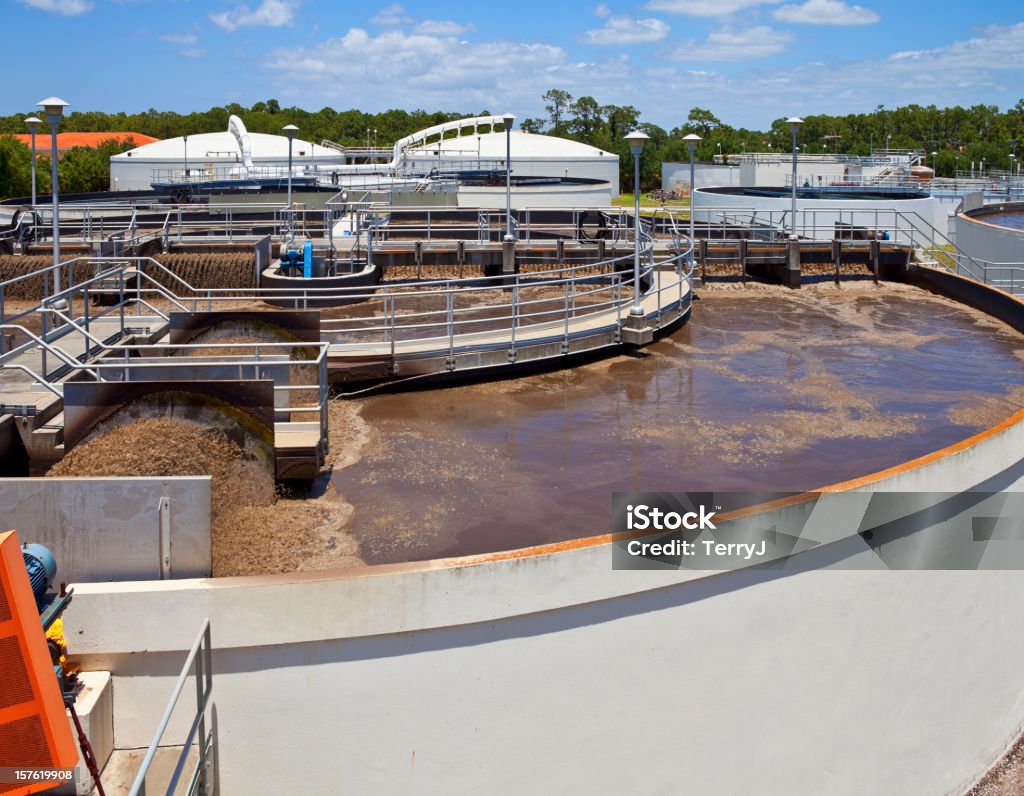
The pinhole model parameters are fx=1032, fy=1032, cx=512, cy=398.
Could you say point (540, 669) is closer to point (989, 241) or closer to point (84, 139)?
point (989, 241)

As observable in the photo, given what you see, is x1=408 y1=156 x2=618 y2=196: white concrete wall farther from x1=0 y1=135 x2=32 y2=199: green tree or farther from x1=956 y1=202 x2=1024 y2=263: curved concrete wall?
x1=0 y1=135 x2=32 y2=199: green tree

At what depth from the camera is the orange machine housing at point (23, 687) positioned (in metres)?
5.77

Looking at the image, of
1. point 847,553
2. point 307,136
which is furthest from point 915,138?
point 847,553

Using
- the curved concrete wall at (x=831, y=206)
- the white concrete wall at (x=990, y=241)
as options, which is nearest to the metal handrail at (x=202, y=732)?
the white concrete wall at (x=990, y=241)

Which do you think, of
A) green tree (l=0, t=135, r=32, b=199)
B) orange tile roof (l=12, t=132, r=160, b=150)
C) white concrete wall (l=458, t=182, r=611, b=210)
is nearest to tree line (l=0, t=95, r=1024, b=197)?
orange tile roof (l=12, t=132, r=160, b=150)

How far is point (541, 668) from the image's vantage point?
810cm

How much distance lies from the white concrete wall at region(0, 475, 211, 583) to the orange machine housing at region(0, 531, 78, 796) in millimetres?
1696

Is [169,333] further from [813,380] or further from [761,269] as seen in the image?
[761,269]

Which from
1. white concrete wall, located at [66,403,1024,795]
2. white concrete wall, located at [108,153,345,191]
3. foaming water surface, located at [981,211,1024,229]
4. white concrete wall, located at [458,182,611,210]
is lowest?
white concrete wall, located at [66,403,1024,795]

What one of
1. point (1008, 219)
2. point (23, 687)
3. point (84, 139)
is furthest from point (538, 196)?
point (84, 139)

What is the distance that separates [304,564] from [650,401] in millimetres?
6246

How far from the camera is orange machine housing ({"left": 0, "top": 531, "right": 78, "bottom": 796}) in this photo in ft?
18.9

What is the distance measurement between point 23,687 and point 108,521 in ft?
6.38

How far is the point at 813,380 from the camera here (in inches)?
574
